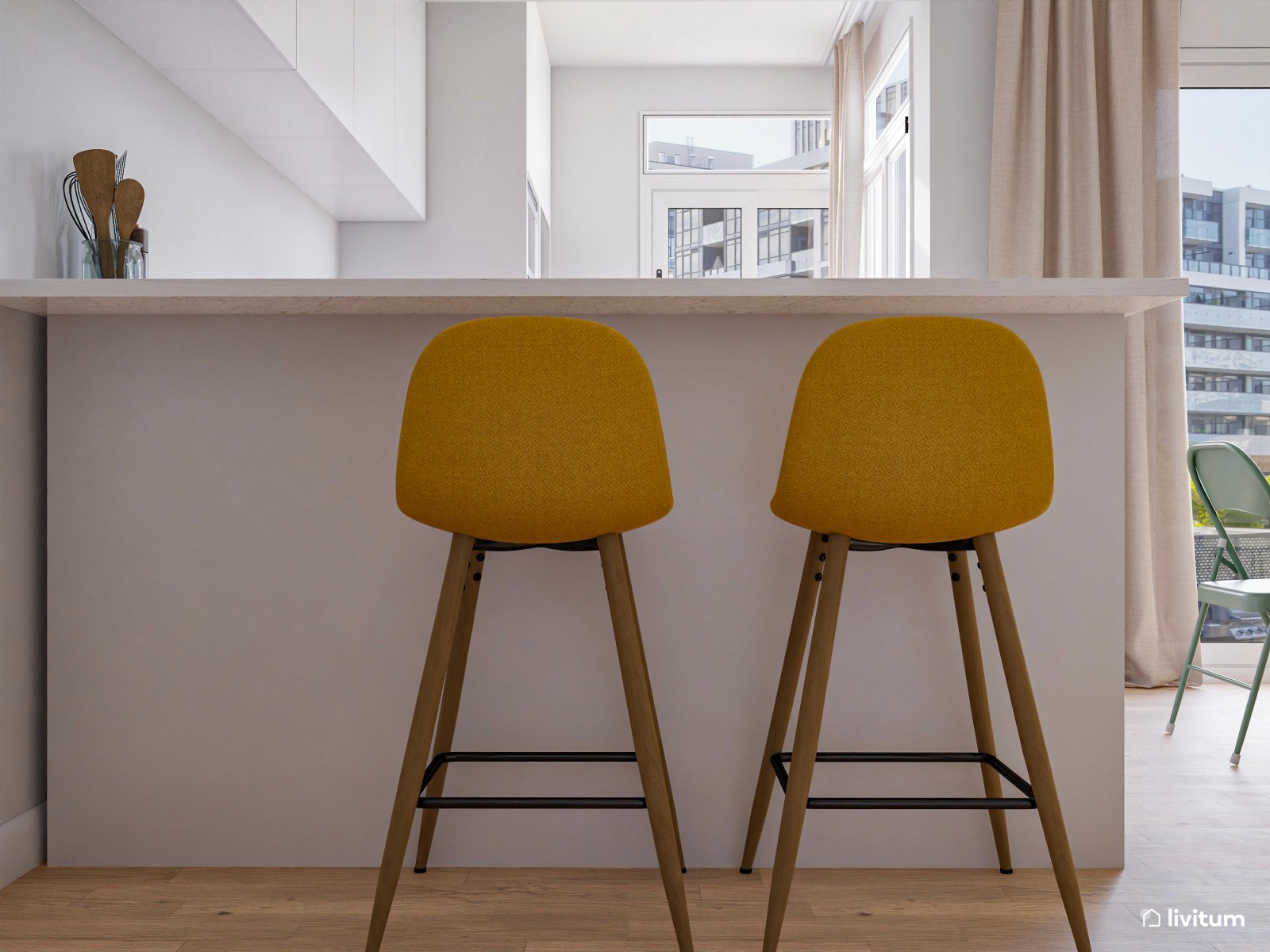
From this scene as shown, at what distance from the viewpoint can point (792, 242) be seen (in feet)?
18.0

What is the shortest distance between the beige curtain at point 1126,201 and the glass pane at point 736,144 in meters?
2.38

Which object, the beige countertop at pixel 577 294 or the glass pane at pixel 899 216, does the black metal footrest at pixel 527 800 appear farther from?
the glass pane at pixel 899 216

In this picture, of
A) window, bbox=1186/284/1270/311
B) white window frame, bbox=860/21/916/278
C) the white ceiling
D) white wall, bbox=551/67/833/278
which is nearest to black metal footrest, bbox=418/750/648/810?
white window frame, bbox=860/21/916/278

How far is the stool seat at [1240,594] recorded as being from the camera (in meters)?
2.21

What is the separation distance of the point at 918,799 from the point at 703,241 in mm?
4686

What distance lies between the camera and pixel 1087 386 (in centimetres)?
154

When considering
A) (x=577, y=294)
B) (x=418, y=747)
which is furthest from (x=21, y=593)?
(x=577, y=294)

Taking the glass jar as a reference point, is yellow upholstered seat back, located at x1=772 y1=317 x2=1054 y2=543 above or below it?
below

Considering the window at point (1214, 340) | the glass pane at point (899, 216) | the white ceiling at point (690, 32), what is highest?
the white ceiling at point (690, 32)

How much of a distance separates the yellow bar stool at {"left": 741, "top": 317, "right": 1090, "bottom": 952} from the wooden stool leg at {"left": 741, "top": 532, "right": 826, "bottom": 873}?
147mm

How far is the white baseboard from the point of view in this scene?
1464 millimetres

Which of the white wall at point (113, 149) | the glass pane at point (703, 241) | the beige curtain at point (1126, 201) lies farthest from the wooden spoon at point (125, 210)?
the glass pane at point (703, 241)

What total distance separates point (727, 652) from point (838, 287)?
67cm

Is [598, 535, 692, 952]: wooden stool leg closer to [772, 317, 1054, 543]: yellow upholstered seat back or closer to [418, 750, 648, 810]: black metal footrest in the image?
[418, 750, 648, 810]: black metal footrest
